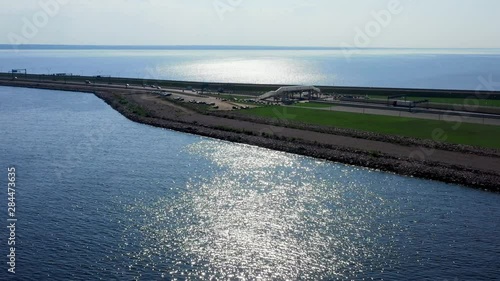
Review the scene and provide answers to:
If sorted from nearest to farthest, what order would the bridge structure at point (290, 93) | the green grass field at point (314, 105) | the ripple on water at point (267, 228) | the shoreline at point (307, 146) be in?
the ripple on water at point (267, 228) → the shoreline at point (307, 146) → the green grass field at point (314, 105) → the bridge structure at point (290, 93)

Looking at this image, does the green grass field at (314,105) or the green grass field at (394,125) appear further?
the green grass field at (314,105)

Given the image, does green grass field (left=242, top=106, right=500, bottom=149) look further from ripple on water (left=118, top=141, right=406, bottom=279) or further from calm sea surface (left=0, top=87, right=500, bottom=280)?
ripple on water (left=118, top=141, right=406, bottom=279)

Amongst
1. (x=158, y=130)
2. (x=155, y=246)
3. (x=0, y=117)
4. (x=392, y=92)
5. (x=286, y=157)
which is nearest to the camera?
(x=155, y=246)

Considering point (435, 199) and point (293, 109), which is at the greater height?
point (293, 109)

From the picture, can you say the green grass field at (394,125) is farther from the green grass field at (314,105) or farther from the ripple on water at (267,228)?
the ripple on water at (267,228)

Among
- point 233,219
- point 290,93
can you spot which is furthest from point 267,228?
point 290,93

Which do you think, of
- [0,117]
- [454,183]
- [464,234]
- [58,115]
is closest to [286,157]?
[454,183]

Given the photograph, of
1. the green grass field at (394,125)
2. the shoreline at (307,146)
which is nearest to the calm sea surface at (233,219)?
the shoreline at (307,146)

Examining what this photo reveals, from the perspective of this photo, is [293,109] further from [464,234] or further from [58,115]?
[464,234]

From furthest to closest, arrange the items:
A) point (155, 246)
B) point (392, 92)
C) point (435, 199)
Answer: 1. point (392, 92)
2. point (435, 199)
3. point (155, 246)
